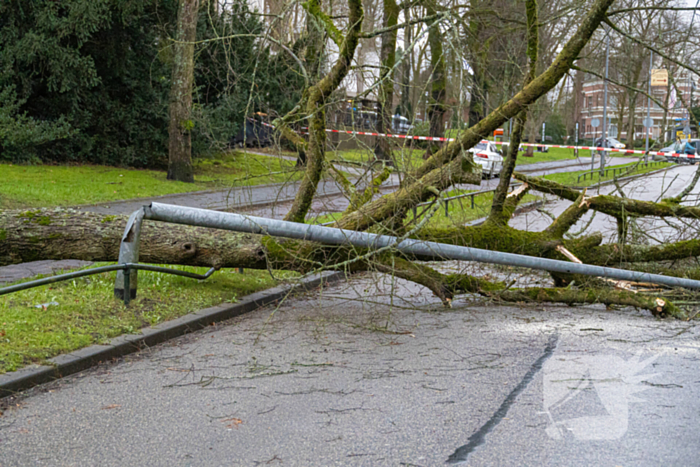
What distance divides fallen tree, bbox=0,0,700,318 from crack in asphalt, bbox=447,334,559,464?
1.78m

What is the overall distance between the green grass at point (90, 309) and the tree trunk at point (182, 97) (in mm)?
11452

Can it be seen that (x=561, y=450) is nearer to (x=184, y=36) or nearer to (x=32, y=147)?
(x=184, y=36)

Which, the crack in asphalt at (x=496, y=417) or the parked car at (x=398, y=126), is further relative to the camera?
the parked car at (x=398, y=126)

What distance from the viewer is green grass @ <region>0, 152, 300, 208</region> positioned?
1423cm

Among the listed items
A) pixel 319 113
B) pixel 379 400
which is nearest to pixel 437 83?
pixel 319 113

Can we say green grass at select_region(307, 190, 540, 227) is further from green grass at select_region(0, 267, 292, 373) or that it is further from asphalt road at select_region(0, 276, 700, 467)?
asphalt road at select_region(0, 276, 700, 467)

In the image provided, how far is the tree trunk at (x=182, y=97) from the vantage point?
18000 mm

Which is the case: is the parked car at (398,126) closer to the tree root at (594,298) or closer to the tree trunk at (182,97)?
the tree root at (594,298)

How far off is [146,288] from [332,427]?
351 centimetres

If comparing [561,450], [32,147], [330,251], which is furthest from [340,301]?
[32,147]

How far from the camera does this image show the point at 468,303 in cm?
777

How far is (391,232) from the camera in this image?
729cm
